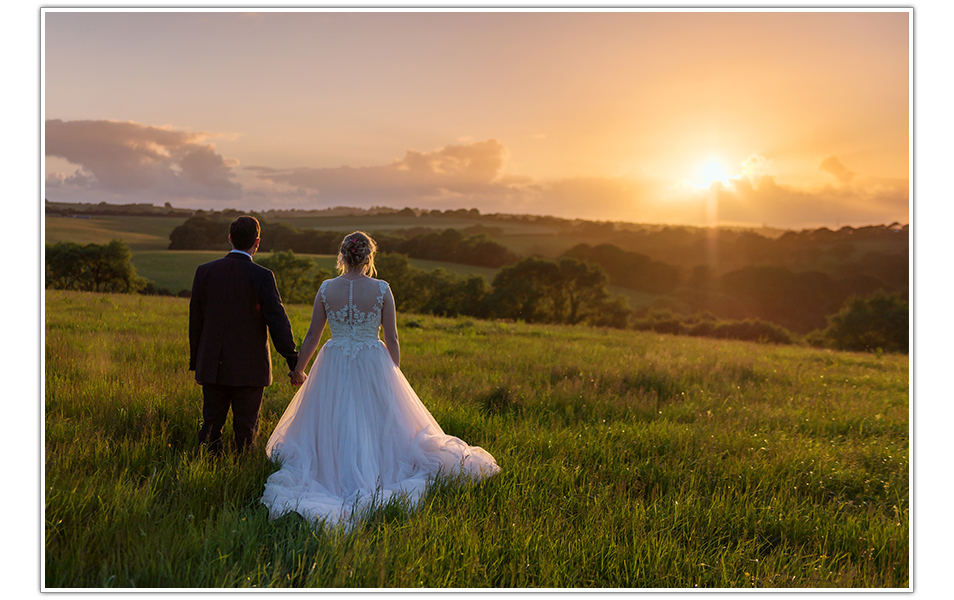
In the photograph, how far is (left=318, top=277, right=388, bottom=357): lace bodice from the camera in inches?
207

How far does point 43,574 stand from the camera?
10.5ft

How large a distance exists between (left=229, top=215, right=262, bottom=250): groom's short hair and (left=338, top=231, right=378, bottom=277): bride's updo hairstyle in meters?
0.87

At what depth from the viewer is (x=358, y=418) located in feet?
16.8

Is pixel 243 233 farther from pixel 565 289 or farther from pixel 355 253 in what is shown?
pixel 565 289

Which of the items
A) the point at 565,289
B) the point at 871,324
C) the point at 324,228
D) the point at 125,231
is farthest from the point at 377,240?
the point at 871,324

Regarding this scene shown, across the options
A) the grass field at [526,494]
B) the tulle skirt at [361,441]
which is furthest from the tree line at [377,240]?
the tulle skirt at [361,441]

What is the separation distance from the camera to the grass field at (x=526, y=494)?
336 centimetres

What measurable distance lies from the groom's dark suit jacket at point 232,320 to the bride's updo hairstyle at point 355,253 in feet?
2.56

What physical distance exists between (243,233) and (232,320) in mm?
880

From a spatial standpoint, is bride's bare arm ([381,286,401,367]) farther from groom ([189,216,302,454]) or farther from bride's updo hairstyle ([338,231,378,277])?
groom ([189,216,302,454])

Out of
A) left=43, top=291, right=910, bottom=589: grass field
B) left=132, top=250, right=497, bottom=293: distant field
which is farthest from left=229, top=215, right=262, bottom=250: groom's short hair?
left=132, top=250, right=497, bottom=293: distant field

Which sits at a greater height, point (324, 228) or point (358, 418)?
point (324, 228)

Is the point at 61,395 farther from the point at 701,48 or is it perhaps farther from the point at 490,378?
the point at 701,48

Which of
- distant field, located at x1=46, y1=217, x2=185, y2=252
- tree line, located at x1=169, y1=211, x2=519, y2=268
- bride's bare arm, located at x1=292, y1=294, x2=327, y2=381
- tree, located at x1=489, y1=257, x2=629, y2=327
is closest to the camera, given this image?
bride's bare arm, located at x1=292, y1=294, x2=327, y2=381
